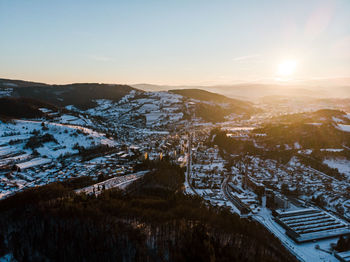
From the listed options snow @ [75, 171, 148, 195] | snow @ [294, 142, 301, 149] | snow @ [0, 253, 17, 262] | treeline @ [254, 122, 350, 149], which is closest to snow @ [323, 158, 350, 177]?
treeline @ [254, 122, 350, 149]

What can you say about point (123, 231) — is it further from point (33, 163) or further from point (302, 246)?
point (33, 163)

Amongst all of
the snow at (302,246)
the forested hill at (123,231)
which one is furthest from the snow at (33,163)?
the snow at (302,246)

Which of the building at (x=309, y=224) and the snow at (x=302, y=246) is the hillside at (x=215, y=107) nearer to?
the building at (x=309, y=224)

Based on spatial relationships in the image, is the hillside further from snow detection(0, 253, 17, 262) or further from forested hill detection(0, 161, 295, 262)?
snow detection(0, 253, 17, 262)

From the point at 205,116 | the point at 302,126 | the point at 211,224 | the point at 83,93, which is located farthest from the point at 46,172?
the point at 83,93

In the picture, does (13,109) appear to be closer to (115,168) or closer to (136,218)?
(115,168)

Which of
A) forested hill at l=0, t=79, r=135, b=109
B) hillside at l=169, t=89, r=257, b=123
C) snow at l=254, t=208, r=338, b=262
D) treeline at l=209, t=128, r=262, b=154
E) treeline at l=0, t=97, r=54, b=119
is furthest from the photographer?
forested hill at l=0, t=79, r=135, b=109

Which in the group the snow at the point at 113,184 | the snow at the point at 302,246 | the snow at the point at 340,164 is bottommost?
the snow at the point at 302,246

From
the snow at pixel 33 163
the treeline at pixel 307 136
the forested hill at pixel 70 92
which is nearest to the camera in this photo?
the snow at pixel 33 163

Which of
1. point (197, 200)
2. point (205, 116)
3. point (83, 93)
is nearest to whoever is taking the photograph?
point (197, 200)
